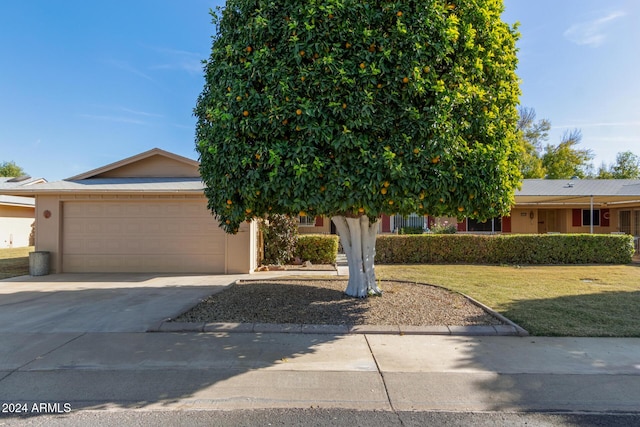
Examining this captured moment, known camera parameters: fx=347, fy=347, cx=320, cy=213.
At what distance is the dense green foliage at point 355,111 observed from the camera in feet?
14.8

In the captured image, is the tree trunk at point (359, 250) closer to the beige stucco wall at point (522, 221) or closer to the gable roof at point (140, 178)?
the gable roof at point (140, 178)

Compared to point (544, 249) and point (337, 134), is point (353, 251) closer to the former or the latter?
point (337, 134)

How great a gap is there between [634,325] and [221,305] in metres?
6.76

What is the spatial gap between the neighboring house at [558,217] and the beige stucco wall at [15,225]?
56.6 ft

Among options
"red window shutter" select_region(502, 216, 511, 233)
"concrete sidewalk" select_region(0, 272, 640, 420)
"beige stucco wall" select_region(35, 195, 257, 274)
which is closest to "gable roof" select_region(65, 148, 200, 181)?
"beige stucco wall" select_region(35, 195, 257, 274)

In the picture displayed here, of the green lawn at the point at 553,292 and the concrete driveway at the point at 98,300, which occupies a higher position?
the green lawn at the point at 553,292

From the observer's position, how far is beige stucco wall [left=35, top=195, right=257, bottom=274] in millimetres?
10438

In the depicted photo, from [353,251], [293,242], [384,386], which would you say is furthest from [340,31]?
[293,242]

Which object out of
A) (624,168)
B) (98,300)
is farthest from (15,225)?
(624,168)

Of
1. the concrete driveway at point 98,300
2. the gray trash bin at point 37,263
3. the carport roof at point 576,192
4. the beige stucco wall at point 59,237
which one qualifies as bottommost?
the concrete driveway at point 98,300

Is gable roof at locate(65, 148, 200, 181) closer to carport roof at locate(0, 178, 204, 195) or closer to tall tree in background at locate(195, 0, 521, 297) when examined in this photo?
carport roof at locate(0, 178, 204, 195)

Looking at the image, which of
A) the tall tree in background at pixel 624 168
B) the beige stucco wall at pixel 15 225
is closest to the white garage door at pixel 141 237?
the beige stucco wall at pixel 15 225

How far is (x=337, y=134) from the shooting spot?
4582 mm

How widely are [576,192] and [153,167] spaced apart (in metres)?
20.2
